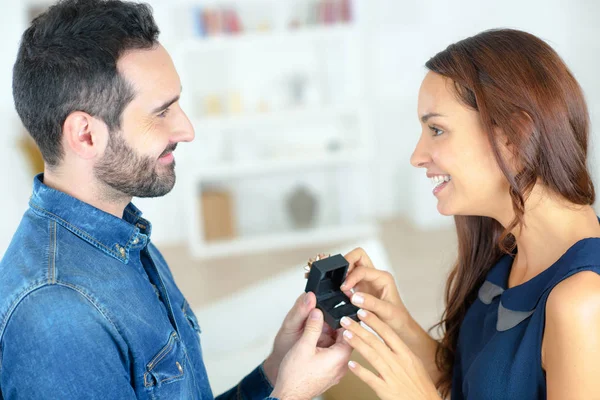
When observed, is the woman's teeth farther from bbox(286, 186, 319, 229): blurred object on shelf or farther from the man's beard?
bbox(286, 186, 319, 229): blurred object on shelf

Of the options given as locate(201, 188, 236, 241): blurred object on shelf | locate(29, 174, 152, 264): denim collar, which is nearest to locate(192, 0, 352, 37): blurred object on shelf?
locate(201, 188, 236, 241): blurred object on shelf

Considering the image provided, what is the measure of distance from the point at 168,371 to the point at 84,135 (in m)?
0.52

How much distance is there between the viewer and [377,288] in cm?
184

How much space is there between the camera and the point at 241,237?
5.27 metres

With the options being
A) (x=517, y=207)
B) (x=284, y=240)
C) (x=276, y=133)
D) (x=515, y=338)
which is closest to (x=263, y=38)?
(x=276, y=133)

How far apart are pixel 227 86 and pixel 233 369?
312 cm

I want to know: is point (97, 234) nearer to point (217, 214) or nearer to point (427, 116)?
point (427, 116)

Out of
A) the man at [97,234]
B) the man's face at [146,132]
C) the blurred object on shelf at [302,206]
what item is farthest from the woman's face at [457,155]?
the blurred object on shelf at [302,206]

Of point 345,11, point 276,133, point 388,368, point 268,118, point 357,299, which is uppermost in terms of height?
point 345,11

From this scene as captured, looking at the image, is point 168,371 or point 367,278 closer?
point 168,371

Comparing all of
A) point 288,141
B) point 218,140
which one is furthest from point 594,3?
point 218,140

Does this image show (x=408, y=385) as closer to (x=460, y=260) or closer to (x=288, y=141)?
(x=460, y=260)

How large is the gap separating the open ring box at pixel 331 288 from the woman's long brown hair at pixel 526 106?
42 centimetres

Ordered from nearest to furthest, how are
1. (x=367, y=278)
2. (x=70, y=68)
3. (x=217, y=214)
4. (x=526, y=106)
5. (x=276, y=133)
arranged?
(x=70, y=68)
(x=526, y=106)
(x=367, y=278)
(x=217, y=214)
(x=276, y=133)
